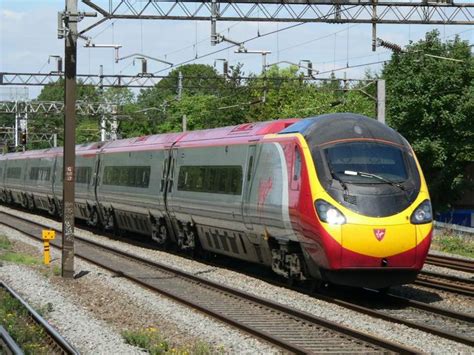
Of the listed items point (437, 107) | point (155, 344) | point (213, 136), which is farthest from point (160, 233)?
point (437, 107)

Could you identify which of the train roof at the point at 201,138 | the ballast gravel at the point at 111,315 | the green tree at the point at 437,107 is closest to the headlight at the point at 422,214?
the train roof at the point at 201,138

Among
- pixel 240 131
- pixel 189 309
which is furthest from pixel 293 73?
pixel 189 309

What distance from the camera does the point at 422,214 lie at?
1311 cm

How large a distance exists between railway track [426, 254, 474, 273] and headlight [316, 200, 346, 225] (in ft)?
23.2

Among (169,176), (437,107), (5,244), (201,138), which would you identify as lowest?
(5,244)

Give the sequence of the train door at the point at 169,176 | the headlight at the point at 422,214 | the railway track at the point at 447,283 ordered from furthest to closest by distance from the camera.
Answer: the train door at the point at 169,176, the railway track at the point at 447,283, the headlight at the point at 422,214

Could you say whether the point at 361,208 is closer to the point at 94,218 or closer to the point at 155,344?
the point at 155,344

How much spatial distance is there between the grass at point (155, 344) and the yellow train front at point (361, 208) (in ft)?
10.8

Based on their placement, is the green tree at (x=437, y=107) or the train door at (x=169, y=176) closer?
the train door at (x=169, y=176)

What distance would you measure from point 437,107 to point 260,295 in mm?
23357

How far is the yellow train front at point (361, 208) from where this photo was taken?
41.4ft

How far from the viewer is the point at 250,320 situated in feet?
39.1

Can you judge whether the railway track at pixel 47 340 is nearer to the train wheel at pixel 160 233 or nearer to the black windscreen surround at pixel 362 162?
the black windscreen surround at pixel 362 162

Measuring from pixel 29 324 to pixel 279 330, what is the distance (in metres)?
3.48
